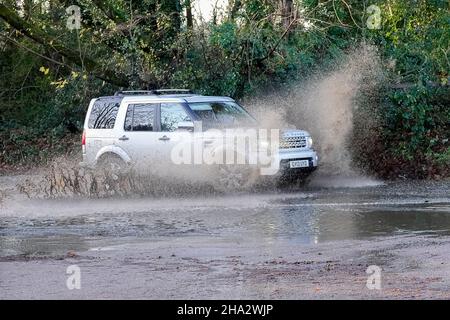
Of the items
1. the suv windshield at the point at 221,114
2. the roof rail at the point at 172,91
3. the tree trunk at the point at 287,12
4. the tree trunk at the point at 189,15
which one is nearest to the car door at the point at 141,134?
the roof rail at the point at 172,91

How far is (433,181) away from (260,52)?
5005 mm

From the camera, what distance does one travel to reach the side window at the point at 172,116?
19.2 metres

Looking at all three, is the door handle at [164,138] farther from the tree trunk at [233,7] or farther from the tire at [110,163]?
the tree trunk at [233,7]

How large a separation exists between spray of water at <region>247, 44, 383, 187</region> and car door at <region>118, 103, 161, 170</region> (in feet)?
8.79

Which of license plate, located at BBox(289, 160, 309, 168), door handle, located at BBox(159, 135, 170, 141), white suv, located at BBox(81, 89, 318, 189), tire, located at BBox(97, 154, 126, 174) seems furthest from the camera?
tire, located at BBox(97, 154, 126, 174)

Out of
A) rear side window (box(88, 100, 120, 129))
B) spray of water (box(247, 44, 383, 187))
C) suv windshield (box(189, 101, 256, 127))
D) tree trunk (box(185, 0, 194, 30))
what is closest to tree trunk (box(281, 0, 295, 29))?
spray of water (box(247, 44, 383, 187))

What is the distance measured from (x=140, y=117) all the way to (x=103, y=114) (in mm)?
1027

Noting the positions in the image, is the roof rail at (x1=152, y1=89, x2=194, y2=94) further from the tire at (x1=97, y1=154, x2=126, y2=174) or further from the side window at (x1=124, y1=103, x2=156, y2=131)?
the tire at (x1=97, y1=154, x2=126, y2=174)

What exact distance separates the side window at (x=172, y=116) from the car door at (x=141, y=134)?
155mm

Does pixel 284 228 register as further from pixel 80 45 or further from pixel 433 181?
pixel 80 45

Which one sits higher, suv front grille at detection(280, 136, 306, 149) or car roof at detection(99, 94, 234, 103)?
car roof at detection(99, 94, 234, 103)

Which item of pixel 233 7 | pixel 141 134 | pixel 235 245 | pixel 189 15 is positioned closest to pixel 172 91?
Answer: pixel 141 134

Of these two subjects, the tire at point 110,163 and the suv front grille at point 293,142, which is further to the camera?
the tire at point 110,163

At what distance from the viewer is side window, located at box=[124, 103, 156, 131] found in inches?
766
